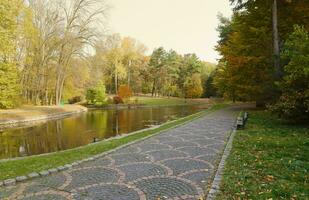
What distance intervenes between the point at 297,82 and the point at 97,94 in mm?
36834

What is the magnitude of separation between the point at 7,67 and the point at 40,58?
8409 millimetres

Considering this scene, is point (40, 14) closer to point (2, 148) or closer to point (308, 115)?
point (2, 148)

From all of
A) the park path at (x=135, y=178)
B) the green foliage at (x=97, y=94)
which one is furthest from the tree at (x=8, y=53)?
the park path at (x=135, y=178)

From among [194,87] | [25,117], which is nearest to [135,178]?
[25,117]

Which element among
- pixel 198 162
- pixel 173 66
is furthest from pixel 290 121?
pixel 173 66

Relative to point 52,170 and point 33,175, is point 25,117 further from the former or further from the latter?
point 33,175

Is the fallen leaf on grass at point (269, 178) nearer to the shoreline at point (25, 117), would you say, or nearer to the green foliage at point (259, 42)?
the green foliage at point (259, 42)

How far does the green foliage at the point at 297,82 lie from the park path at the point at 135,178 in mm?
5398

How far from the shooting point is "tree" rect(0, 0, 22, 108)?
21122 millimetres

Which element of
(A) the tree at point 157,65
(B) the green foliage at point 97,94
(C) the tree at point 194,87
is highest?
(A) the tree at point 157,65

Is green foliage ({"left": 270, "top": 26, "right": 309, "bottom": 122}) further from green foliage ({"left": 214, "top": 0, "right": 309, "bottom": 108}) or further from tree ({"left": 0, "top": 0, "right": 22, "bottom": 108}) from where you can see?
tree ({"left": 0, "top": 0, "right": 22, "bottom": 108})

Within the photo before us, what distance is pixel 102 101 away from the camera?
45.7 m

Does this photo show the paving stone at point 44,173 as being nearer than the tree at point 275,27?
Yes

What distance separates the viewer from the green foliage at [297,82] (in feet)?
36.4
